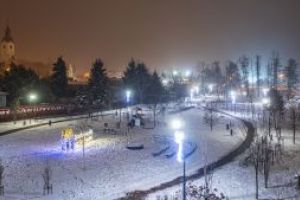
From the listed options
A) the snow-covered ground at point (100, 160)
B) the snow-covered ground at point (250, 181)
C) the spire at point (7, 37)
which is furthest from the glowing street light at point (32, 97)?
the spire at point (7, 37)

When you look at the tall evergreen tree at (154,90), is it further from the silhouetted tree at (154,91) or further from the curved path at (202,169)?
the curved path at (202,169)

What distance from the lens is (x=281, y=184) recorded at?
27281mm

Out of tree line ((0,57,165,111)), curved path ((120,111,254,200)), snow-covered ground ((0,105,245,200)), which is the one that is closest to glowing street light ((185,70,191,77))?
tree line ((0,57,165,111))

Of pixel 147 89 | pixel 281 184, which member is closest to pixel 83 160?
pixel 281 184

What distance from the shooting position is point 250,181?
2778 centimetres

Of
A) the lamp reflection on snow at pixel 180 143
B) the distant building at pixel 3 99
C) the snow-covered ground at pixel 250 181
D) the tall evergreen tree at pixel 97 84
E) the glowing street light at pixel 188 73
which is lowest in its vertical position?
the snow-covered ground at pixel 250 181

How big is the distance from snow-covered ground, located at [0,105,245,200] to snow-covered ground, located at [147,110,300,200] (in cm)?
196

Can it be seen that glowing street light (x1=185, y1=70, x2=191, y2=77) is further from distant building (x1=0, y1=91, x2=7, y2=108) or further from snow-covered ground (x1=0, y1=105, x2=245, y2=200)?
snow-covered ground (x1=0, y1=105, x2=245, y2=200)

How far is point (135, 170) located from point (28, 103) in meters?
43.0

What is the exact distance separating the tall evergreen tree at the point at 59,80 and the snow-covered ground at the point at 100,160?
105ft

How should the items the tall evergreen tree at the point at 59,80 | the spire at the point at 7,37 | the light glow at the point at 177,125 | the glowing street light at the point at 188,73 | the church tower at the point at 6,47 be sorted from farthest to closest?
1. the glowing street light at the point at 188,73
2. the spire at the point at 7,37
3. the church tower at the point at 6,47
4. the tall evergreen tree at the point at 59,80
5. the light glow at the point at 177,125

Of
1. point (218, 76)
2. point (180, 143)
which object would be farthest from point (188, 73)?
point (180, 143)

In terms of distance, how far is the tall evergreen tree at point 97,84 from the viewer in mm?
75025

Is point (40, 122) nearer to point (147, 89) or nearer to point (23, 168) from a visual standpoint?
point (23, 168)
